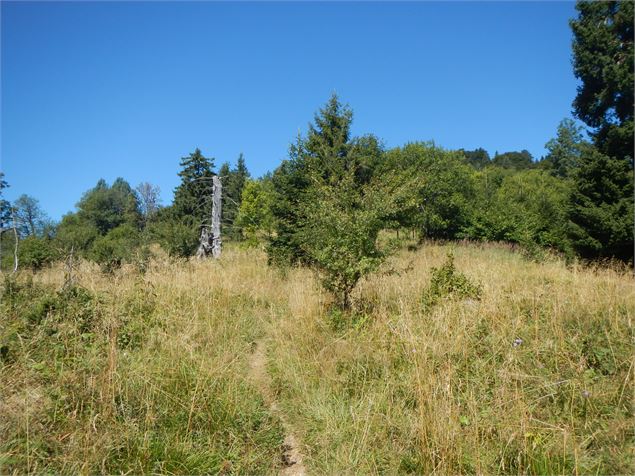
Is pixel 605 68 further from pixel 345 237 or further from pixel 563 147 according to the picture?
pixel 563 147

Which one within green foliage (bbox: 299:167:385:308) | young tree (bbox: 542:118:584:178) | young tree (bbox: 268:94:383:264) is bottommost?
green foliage (bbox: 299:167:385:308)

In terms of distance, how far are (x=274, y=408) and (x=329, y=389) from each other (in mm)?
604

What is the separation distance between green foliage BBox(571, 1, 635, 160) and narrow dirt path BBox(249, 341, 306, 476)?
54.9ft

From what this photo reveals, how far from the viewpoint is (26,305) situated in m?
4.43

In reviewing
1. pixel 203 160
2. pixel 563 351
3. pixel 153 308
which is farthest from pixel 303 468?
pixel 203 160

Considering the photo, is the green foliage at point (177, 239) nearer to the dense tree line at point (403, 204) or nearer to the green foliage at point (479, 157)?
the dense tree line at point (403, 204)

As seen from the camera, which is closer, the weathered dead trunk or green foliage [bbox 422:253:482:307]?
green foliage [bbox 422:253:482:307]

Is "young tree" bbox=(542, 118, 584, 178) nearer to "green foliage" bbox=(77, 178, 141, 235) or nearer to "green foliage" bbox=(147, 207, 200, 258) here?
"green foliage" bbox=(147, 207, 200, 258)

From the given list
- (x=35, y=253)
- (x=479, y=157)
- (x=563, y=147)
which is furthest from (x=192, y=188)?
(x=479, y=157)

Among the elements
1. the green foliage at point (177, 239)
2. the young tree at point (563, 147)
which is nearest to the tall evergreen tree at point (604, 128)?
the green foliage at point (177, 239)

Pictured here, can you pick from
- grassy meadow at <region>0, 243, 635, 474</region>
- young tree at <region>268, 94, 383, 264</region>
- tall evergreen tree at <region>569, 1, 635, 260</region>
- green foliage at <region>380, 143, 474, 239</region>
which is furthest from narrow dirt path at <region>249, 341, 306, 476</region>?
green foliage at <region>380, 143, 474, 239</region>

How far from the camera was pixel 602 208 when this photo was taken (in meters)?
12.4

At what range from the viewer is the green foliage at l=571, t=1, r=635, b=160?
13.5 meters

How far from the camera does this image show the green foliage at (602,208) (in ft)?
39.1
